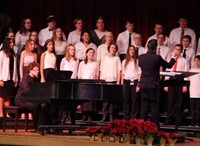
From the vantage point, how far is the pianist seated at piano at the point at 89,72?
42.5 feet

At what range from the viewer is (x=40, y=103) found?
1144 cm

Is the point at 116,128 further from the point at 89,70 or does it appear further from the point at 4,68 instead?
the point at 4,68

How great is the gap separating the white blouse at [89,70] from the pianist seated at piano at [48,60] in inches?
20.1

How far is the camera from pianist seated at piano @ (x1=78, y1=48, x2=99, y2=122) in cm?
1295

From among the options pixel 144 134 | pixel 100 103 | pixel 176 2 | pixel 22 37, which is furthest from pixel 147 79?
pixel 176 2

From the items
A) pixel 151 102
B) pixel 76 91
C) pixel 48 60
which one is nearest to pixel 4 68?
pixel 48 60

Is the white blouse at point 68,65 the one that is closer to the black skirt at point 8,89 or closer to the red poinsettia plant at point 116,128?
the black skirt at point 8,89

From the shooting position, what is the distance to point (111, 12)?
16.0 meters

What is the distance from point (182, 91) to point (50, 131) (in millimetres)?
2358

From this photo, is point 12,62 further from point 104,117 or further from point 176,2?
point 176,2

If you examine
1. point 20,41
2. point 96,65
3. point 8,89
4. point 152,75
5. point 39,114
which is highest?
point 20,41

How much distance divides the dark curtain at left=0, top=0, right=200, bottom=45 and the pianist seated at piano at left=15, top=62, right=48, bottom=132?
3948 mm

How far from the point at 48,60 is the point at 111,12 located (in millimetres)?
3404

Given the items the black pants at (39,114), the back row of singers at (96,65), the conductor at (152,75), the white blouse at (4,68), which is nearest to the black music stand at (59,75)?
the black pants at (39,114)
